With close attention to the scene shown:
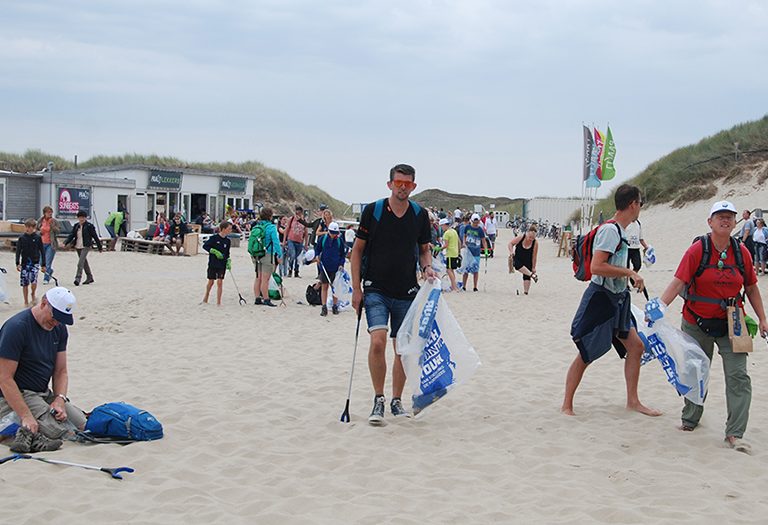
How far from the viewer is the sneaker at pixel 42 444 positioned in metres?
5.04

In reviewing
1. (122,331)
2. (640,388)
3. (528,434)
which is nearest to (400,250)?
(528,434)

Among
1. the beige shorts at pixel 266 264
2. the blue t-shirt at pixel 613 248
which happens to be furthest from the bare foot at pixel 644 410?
the beige shorts at pixel 266 264

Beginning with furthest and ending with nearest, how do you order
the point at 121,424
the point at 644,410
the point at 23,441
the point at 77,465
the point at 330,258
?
1. the point at 330,258
2. the point at 644,410
3. the point at 121,424
4. the point at 23,441
5. the point at 77,465

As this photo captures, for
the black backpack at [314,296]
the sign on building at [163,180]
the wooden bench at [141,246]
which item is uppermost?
the sign on building at [163,180]

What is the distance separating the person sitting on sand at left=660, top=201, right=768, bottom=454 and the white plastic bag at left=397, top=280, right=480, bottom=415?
1.48m

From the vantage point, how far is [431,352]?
5.86 meters

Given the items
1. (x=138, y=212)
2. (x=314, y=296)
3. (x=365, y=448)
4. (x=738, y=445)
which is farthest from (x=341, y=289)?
(x=138, y=212)

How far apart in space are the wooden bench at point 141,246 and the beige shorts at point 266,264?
14.4 m

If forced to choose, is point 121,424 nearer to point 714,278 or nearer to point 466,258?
point 714,278

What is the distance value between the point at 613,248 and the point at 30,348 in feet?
13.3

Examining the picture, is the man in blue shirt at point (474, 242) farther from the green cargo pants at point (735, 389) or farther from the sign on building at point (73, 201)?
the sign on building at point (73, 201)

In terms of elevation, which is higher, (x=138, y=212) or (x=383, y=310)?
(x=138, y=212)

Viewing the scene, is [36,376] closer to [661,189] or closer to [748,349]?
[748,349]

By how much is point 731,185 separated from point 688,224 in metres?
4.39
